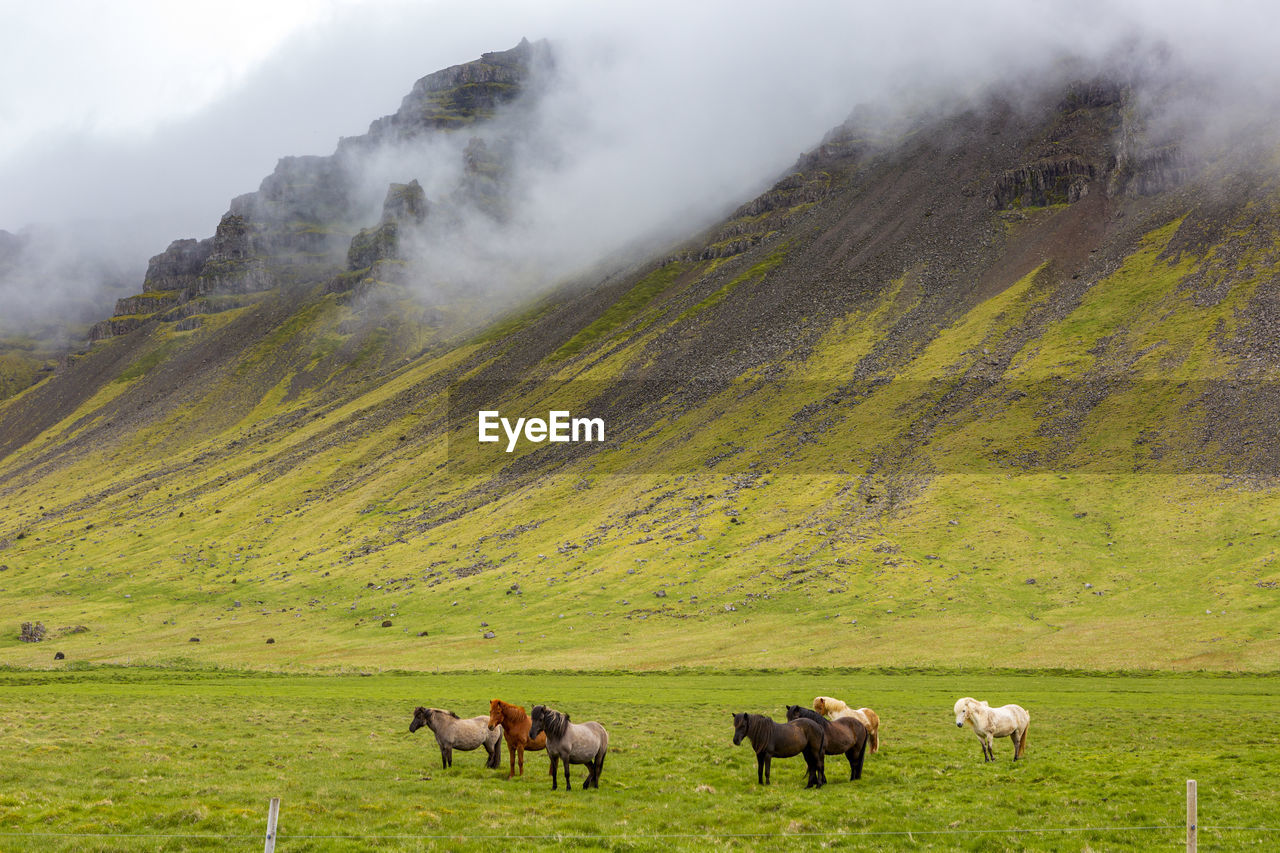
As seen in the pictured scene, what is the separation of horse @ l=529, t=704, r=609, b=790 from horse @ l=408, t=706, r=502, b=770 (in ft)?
12.5

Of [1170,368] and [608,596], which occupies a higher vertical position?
[1170,368]

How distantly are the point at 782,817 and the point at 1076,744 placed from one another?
18901mm

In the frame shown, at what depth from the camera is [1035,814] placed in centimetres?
2189

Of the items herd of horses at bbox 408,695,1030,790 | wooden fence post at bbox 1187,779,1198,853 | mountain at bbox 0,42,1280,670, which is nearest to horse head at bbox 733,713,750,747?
herd of horses at bbox 408,695,1030,790

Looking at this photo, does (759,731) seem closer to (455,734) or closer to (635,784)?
(635,784)

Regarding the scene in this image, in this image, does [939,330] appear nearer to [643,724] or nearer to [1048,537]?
[1048,537]

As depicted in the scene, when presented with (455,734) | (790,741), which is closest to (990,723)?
(790,741)

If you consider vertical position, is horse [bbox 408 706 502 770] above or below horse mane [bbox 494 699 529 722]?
below

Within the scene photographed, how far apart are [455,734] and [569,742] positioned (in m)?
5.68

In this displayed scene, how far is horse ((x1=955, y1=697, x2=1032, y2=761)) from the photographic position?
95.4ft

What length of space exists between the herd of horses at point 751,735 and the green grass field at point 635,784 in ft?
2.45

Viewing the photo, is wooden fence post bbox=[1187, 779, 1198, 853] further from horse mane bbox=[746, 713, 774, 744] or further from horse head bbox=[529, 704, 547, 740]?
horse head bbox=[529, 704, 547, 740]

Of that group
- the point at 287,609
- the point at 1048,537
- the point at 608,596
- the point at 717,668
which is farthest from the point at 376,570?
the point at 1048,537

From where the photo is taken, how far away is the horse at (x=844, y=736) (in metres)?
26.2
